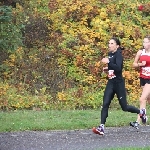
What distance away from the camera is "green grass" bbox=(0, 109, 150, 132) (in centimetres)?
967

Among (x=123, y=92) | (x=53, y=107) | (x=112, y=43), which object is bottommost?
(x=53, y=107)

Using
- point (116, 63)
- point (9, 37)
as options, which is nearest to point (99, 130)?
point (116, 63)

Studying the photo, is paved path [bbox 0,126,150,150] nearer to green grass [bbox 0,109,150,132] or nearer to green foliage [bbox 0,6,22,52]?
green grass [bbox 0,109,150,132]

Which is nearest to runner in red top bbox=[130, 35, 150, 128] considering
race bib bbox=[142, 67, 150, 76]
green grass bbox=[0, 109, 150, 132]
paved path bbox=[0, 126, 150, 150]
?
race bib bbox=[142, 67, 150, 76]

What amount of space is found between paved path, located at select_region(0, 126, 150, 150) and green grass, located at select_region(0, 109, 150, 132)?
0.33 metres

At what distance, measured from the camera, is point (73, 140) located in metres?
8.60

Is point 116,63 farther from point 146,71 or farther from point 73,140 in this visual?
point 73,140

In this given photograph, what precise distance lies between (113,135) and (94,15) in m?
8.23

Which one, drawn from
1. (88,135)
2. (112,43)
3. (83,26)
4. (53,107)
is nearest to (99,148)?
(88,135)

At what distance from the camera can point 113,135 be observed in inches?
361

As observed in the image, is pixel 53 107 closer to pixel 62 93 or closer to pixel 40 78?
pixel 62 93

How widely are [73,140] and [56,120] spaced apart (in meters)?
1.87

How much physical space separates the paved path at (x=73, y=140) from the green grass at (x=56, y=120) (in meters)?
0.33

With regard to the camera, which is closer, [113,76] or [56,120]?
[113,76]
